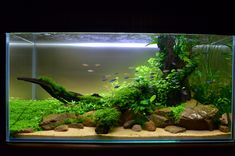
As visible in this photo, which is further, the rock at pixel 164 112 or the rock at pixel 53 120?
the rock at pixel 164 112

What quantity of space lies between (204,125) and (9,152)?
221cm

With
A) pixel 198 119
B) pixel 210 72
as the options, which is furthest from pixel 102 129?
pixel 210 72

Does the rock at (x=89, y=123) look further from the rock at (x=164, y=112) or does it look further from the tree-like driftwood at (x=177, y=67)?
the tree-like driftwood at (x=177, y=67)

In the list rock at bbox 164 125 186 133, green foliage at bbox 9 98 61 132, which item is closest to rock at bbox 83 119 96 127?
green foliage at bbox 9 98 61 132

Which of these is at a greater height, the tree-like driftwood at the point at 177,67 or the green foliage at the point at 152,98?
the tree-like driftwood at the point at 177,67

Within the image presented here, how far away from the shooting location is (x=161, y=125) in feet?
9.02

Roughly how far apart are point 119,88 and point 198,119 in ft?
3.42

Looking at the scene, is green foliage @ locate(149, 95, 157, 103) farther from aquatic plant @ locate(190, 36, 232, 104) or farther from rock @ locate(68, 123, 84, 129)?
rock @ locate(68, 123, 84, 129)

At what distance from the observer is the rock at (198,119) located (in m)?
2.67
